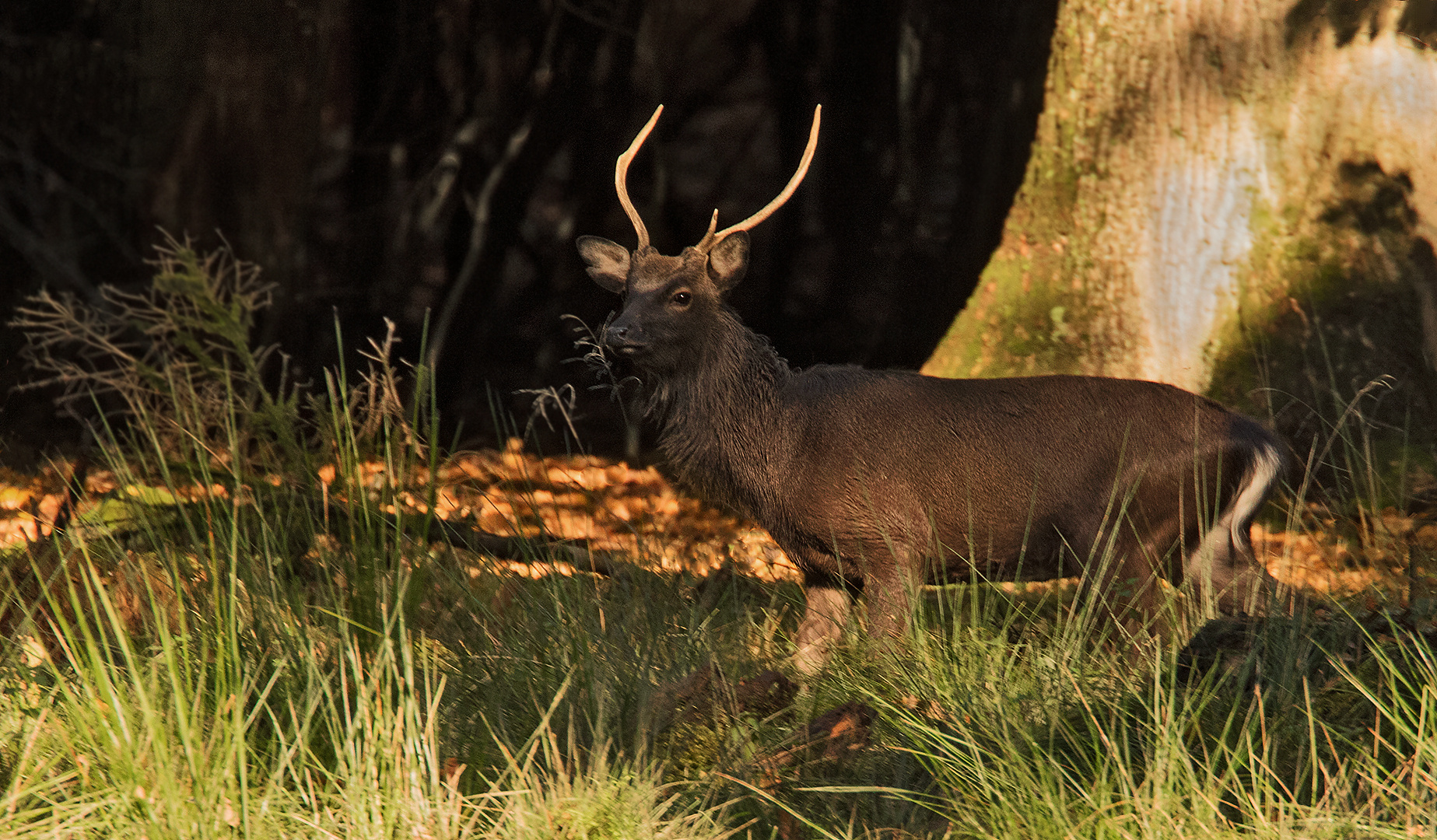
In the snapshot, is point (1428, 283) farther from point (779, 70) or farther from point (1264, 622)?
point (779, 70)

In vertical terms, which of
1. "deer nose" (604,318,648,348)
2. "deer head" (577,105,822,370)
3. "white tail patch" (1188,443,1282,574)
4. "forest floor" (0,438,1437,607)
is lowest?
"forest floor" (0,438,1437,607)

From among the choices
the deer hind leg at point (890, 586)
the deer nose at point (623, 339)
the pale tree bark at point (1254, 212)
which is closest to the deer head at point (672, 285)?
the deer nose at point (623, 339)

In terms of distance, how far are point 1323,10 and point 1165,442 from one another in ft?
8.30

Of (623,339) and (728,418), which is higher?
(623,339)

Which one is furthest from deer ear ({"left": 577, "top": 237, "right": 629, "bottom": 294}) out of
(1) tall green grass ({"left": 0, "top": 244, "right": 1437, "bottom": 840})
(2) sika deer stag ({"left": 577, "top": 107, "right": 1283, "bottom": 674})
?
(1) tall green grass ({"left": 0, "top": 244, "right": 1437, "bottom": 840})

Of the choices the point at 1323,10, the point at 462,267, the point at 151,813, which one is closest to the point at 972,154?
the point at 1323,10

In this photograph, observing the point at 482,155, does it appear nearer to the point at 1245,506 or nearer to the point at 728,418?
the point at 728,418

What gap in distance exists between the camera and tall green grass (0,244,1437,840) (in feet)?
7.48

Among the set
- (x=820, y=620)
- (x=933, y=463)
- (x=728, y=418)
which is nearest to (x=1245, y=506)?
(x=933, y=463)

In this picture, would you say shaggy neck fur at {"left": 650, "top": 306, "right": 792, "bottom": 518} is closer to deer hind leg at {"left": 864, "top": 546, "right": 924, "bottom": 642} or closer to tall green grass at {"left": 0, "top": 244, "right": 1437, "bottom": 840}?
deer hind leg at {"left": 864, "top": 546, "right": 924, "bottom": 642}

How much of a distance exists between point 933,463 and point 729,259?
980 mm

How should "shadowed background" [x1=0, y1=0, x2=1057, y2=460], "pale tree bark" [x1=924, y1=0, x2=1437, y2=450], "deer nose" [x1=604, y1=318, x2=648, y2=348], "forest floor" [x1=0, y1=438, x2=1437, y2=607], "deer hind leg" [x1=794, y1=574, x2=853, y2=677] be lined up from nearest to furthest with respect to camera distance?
"deer hind leg" [x1=794, y1=574, x2=853, y2=677] < "forest floor" [x1=0, y1=438, x2=1437, y2=607] < "deer nose" [x1=604, y1=318, x2=648, y2=348] < "pale tree bark" [x1=924, y1=0, x2=1437, y2=450] < "shadowed background" [x1=0, y1=0, x2=1057, y2=460]

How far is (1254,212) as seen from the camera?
5.61 metres

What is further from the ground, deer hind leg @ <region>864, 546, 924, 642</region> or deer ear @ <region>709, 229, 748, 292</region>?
deer ear @ <region>709, 229, 748, 292</region>
